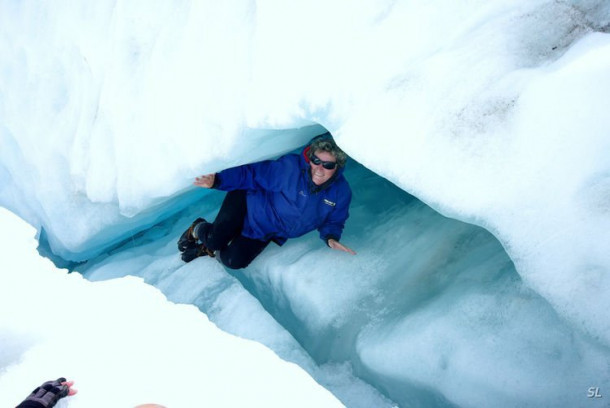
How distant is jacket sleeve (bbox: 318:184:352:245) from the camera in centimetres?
236

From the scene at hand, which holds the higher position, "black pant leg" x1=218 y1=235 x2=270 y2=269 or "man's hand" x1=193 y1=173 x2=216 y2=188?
"man's hand" x1=193 y1=173 x2=216 y2=188

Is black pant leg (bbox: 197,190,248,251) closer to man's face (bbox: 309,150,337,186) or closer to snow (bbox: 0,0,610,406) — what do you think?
snow (bbox: 0,0,610,406)

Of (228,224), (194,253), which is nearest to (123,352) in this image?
(228,224)

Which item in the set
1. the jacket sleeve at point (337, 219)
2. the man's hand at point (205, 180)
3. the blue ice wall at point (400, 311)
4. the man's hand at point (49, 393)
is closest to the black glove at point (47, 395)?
the man's hand at point (49, 393)

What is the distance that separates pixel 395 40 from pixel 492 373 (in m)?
1.30

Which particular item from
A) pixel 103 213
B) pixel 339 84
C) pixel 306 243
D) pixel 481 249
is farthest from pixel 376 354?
pixel 103 213

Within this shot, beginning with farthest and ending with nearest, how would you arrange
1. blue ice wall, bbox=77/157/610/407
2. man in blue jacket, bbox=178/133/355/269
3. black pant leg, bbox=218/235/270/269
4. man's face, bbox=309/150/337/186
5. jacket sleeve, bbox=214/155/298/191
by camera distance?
black pant leg, bbox=218/235/270/269
jacket sleeve, bbox=214/155/298/191
man in blue jacket, bbox=178/133/355/269
man's face, bbox=309/150/337/186
blue ice wall, bbox=77/157/610/407

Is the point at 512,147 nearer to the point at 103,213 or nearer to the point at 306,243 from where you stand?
the point at 306,243

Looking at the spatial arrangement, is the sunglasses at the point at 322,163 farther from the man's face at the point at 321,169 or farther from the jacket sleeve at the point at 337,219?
the jacket sleeve at the point at 337,219

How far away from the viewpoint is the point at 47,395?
1.13 meters

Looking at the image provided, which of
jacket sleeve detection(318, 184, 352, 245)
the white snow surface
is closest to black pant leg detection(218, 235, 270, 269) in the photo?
jacket sleeve detection(318, 184, 352, 245)

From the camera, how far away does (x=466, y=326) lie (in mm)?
1741

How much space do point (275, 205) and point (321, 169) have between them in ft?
1.50

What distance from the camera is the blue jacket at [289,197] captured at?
2318 millimetres
